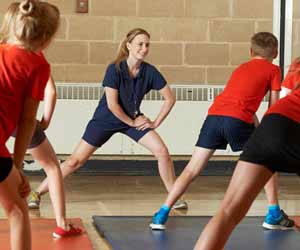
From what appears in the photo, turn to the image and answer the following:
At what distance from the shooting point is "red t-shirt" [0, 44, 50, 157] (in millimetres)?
3201

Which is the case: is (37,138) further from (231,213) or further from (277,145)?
(277,145)

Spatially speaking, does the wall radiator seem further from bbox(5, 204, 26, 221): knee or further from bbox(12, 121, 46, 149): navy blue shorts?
bbox(5, 204, 26, 221): knee

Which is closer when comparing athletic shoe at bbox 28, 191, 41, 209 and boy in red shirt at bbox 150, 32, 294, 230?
boy in red shirt at bbox 150, 32, 294, 230

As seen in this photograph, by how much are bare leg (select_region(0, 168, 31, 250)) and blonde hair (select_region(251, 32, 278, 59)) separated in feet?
7.25

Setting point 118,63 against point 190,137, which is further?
point 190,137

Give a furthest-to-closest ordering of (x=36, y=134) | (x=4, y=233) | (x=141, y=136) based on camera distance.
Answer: (x=141, y=136), (x=4, y=233), (x=36, y=134)

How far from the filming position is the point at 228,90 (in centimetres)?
507

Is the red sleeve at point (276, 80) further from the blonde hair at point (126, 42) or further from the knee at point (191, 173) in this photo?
the blonde hair at point (126, 42)

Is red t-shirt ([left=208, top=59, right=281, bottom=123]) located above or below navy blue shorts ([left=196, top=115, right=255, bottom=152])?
above

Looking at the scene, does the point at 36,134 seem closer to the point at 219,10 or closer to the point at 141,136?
the point at 141,136

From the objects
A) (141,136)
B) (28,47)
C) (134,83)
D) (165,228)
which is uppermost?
(28,47)

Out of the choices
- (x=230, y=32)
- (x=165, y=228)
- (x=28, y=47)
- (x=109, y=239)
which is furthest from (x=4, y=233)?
(x=230, y=32)

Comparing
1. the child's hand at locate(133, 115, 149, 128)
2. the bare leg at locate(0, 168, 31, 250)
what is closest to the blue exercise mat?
the child's hand at locate(133, 115, 149, 128)

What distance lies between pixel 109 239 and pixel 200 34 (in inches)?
146
